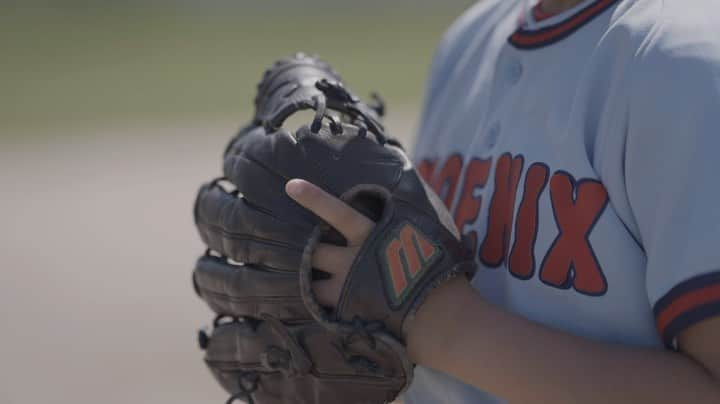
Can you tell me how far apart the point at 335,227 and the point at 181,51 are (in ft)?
33.5

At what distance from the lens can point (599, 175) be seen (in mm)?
962

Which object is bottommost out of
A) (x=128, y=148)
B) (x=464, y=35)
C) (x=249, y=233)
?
(x=249, y=233)

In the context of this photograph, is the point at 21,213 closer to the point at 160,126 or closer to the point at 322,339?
the point at 160,126

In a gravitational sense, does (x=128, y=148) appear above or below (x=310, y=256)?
above

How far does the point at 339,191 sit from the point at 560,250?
0.25 metres

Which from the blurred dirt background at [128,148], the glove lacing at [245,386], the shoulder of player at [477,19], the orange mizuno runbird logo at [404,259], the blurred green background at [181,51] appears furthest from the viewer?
the blurred green background at [181,51]

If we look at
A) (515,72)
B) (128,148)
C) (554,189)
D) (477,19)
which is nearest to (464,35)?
(477,19)

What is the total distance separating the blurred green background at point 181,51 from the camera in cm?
829

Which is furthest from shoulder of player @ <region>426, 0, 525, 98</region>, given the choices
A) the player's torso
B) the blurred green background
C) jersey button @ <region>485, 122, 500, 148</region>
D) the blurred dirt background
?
the blurred green background

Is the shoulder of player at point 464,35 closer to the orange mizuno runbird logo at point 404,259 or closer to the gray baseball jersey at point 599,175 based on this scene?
the gray baseball jersey at point 599,175

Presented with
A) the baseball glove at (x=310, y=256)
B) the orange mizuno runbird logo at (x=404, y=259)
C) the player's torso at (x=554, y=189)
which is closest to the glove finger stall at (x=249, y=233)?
the baseball glove at (x=310, y=256)

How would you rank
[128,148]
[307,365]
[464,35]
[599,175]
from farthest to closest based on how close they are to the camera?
[128,148] < [464,35] < [307,365] < [599,175]

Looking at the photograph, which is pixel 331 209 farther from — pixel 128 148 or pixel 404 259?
pixel 128 148

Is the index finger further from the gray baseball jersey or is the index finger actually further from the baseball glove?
the gray baseball jersey
